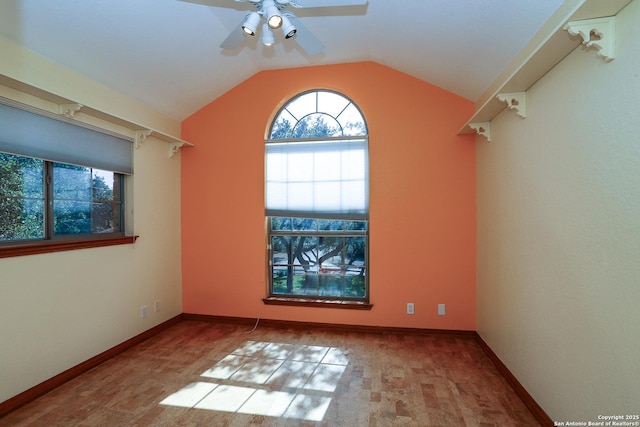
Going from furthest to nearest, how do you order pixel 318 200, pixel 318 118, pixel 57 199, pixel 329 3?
pixel 318 118, pixel 318 200, pixel 57 199, pixel 329 3

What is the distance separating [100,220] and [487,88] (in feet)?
12.8

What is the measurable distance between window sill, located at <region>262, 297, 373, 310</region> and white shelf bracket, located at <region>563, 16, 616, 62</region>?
2.72m

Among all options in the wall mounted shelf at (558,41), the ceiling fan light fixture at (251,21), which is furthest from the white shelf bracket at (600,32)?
the ceiling fan light fixture at (251,21)

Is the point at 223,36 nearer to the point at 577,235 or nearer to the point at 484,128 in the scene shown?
the point at 484,128

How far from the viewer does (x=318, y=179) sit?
11.1 ft

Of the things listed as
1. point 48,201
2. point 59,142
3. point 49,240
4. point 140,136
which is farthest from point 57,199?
point 140,136

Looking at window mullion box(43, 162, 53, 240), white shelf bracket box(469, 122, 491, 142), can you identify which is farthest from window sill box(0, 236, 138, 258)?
white shelf bracket box(469, 122, 491, 142)

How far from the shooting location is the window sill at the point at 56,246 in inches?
77.2

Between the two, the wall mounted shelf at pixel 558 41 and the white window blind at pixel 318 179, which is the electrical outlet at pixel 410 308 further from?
the wall mounted shelf at pixel 558 41

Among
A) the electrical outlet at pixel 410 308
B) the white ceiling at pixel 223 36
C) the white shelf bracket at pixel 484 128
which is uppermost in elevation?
the white ceiling at pixel 223 36

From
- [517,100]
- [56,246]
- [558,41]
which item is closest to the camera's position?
[558,41]

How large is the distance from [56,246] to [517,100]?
3.66m

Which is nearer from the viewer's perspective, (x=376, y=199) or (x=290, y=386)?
(x=290, y=386)

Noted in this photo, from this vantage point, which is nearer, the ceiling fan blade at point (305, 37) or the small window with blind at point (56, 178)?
the ceiling fan blade at point (305, 37)
